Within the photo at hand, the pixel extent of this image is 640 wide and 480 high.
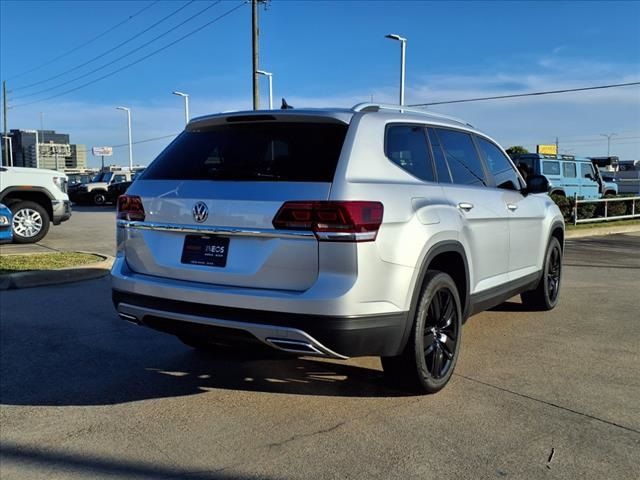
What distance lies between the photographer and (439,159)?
4.52m

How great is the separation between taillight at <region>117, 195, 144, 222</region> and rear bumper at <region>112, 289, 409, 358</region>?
1.88ft

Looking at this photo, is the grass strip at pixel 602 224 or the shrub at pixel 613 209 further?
the shrub at pixel 613 209

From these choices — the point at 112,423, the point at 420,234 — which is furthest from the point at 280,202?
the point at 112,423

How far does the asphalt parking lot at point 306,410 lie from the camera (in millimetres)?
3223

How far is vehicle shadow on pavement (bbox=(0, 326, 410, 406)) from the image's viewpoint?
425 cm

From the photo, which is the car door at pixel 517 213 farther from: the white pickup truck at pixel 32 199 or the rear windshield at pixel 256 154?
the white pickup truck at pixel 32 199

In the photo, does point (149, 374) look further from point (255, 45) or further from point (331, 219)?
point (255, 45)

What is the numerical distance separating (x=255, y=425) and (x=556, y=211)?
4.46 meters

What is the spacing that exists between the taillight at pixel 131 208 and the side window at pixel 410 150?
164 centimetres

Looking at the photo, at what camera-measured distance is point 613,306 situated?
Answer: 277 inches

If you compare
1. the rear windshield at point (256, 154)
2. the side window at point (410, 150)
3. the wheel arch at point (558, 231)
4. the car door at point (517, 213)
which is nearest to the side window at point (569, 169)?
the wheel arch at point (558, 231)

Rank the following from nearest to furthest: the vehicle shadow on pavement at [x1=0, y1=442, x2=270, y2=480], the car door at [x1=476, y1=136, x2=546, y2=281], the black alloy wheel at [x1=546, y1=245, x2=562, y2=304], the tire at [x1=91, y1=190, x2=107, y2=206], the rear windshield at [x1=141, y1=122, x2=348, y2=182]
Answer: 1. the vehicle shadow on pavement at [x1=0, y1=442, x2=270, y2=480]
2. the rear windshield at [x1=141, y1=122, x2=348, y2=182]
3. the car door at [x1=476, y1=136, x2=546, y2=281]
4. the black alloy wheel at [x1=546, y1=245, x2=562, y2=304]
5. the tire at [x1=91, y1=190, x2=107, y2=206]

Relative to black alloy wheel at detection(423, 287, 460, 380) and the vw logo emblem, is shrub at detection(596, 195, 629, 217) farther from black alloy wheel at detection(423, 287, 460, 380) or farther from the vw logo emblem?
the vw logo emblem

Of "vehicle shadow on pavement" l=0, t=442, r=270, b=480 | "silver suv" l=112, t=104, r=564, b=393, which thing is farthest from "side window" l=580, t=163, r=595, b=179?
"vehicle shadow on pavement" l=0, t=442, r=270, b=480
